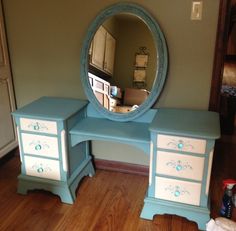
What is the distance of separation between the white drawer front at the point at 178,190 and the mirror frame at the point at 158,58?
0.55 m

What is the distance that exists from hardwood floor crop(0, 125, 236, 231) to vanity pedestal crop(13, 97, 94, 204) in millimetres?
95

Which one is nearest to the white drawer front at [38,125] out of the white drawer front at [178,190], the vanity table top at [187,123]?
the vanity table top at [187,123]

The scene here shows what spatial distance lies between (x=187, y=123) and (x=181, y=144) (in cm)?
17

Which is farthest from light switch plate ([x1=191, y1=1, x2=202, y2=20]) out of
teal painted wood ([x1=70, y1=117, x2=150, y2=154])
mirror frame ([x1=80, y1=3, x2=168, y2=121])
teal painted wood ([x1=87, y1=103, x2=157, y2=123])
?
teal painted wood ([x1=70, y1=117, x2=150, y2=154])

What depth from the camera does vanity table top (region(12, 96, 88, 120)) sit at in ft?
5.97

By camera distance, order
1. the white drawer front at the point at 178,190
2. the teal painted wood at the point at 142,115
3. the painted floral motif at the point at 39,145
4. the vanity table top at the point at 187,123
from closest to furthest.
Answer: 1. the vanity table top at the point at 187,123
2. the white drawer front at the point at 178,190
3. the painted floral motif at the point at 39,145
4. the teal painted wood at the point at 142,115

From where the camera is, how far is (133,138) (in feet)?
Result: 5.78

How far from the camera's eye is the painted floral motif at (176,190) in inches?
66.5

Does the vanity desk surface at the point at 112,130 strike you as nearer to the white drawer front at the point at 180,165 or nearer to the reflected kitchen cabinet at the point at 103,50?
the white drawer front at the point at 180,165

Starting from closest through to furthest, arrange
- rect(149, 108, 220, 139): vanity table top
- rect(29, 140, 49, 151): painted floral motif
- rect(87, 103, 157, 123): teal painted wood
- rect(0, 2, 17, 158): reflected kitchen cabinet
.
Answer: rect(149, 108, 220, 139): vanity table top → rect(29, 140, 49, 151): painted floral motif → rect(87, 103, 157, 123): teal painted wood → rect(0, 2, 17, 158): reflected kitchen cabinet

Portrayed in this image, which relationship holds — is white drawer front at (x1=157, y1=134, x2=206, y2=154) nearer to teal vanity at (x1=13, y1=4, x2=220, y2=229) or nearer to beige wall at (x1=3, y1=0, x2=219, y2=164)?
teal vanity at (x1=13, y1=4, x2=220, y2=229)

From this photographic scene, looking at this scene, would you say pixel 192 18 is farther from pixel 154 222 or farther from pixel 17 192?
pixel 17 192

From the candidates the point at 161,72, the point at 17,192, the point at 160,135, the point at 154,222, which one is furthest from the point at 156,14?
the point at 17,192

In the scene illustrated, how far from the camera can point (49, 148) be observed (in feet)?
6.15
